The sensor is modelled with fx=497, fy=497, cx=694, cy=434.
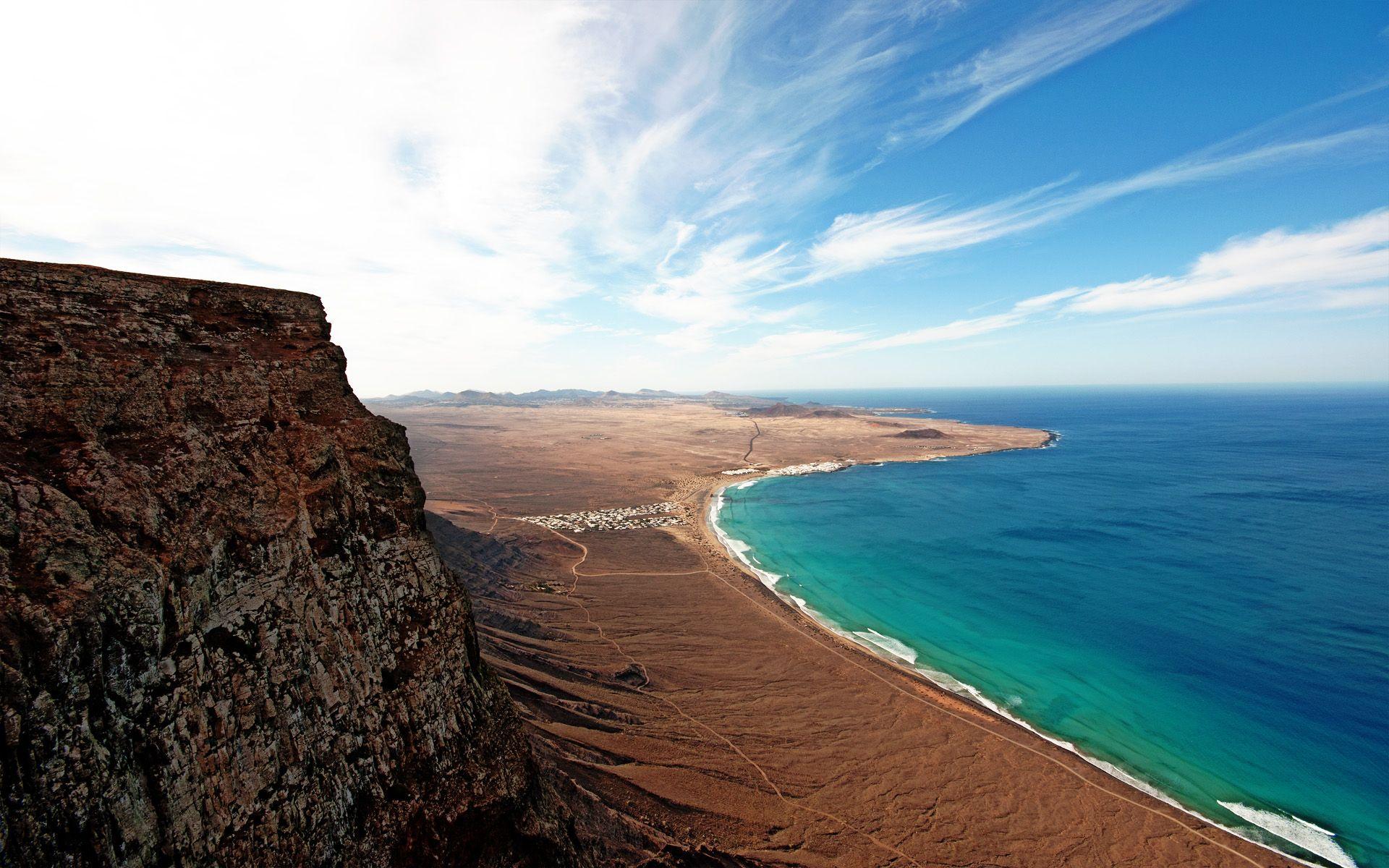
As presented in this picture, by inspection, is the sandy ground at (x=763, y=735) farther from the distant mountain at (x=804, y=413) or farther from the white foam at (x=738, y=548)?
the distant mountain at (x=804, y=413)

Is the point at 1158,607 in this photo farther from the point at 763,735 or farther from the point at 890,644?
the point at 763,735

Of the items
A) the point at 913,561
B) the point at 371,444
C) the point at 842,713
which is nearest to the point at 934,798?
the point at 842,713

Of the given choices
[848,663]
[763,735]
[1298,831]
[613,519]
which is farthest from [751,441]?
[1298,831]

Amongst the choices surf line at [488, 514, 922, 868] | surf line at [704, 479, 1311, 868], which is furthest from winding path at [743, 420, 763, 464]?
surf line at [488, 514, 922, 868]

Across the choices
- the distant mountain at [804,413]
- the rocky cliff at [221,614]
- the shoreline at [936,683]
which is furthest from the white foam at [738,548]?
the distant mountain at [804,413]

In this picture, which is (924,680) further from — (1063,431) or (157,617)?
(1063,431)

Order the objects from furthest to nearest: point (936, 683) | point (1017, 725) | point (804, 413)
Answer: point (804, 413), point (936, 683), point (1017, 725)
